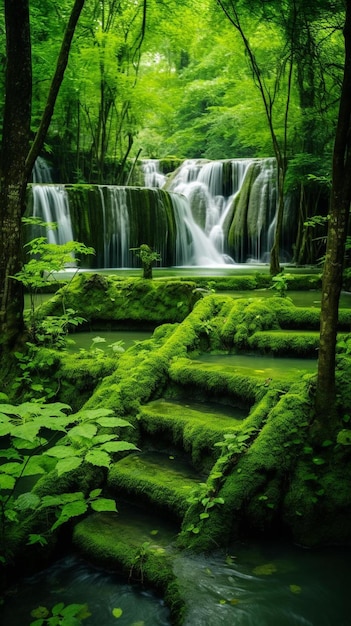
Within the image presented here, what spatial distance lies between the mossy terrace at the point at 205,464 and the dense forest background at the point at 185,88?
4.70 meters

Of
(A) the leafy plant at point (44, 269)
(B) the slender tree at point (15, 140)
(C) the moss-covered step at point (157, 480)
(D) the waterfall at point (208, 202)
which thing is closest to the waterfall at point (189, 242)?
(D) the waterfall at point (208, 202)

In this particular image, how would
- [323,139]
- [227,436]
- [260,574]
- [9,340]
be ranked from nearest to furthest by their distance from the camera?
[260,574] < [227,436] < [9,340] < [323,139]

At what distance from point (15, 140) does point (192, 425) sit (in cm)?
367

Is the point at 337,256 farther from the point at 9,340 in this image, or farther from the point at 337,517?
the point at 9,340

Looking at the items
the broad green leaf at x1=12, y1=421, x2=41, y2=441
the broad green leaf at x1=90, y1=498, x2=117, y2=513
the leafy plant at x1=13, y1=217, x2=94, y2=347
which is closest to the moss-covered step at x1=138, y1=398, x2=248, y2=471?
the broad green leaf at x1=90, y1=498, x2=117, y2=513

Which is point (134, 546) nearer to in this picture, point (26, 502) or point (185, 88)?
point (26, 502)

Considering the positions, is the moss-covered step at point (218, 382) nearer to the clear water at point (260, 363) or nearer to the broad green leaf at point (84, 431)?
the clear water at point (260, 363)

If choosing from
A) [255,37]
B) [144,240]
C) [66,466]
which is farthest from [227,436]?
[255,37]

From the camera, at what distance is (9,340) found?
5.73 metres

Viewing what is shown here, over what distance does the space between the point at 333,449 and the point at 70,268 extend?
13.0 metres

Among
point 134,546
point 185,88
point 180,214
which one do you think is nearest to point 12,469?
point 134,546

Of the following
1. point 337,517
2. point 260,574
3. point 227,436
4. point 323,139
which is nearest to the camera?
point 260,574

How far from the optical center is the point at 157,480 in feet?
11.6

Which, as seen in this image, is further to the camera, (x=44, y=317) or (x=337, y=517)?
(x=44, y=317)
